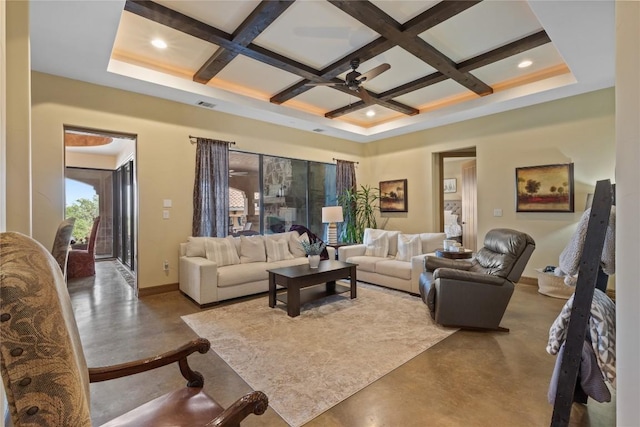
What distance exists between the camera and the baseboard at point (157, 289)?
14.1 ft

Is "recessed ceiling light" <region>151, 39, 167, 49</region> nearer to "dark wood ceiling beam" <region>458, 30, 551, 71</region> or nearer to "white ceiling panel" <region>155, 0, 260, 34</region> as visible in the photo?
"white ceiling panel" <region>155, 0, 260, 34</region>

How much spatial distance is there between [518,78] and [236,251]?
199 inches

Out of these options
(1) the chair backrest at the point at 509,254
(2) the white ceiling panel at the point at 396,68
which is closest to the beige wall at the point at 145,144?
(2) the white ceiling panel at the point at 396,68

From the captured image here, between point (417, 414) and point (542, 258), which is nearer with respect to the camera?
point (417, 414)

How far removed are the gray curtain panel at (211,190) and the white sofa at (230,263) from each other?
1.60ft

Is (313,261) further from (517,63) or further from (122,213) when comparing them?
(122,213)

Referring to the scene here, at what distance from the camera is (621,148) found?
33.2 inches

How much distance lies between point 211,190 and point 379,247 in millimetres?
3025

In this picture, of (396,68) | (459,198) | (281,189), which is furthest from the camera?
(459,198)

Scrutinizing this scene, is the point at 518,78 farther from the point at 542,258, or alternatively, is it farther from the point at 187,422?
the point at 187,422

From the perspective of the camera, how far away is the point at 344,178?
23.4ft

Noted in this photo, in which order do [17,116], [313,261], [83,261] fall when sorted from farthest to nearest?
[83,261]
[313,261]
[17,116]

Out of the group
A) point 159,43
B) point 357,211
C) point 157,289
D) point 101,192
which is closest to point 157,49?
point 159,43

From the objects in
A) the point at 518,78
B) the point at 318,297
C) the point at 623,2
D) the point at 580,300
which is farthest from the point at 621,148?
the point at 518,78
